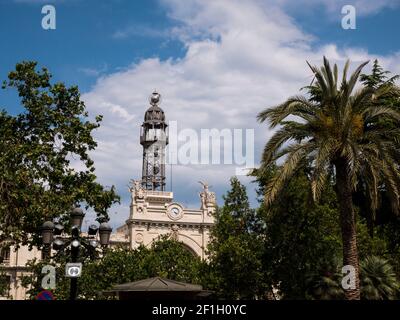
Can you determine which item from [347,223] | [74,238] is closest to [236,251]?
[347,223]

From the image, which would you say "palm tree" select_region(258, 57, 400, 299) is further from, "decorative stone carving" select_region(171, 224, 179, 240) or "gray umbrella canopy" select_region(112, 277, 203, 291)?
"decorative stone carving" select_region(171, 224, 179, 240)

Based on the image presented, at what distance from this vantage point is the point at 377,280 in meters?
26.7

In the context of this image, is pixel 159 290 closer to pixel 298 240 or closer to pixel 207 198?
pixel 298 240

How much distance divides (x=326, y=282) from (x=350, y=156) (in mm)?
10009

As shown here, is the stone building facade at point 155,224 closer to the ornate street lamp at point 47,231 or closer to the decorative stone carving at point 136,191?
the decorative stone carving at point 136,191

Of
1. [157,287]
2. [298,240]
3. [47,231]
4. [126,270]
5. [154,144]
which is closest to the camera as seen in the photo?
[47,231]

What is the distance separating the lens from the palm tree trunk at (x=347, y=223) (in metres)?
19.8

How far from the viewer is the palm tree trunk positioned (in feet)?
65.0

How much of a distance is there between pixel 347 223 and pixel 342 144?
284 centimetres

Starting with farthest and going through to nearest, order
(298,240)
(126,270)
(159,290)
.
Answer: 1. (126,270)
2. (298,240)
3. (159,290)

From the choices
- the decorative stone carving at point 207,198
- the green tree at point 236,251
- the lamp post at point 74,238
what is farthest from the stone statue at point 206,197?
the lamp post at point 74,238

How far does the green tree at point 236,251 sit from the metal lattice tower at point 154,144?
35403 millimetres
